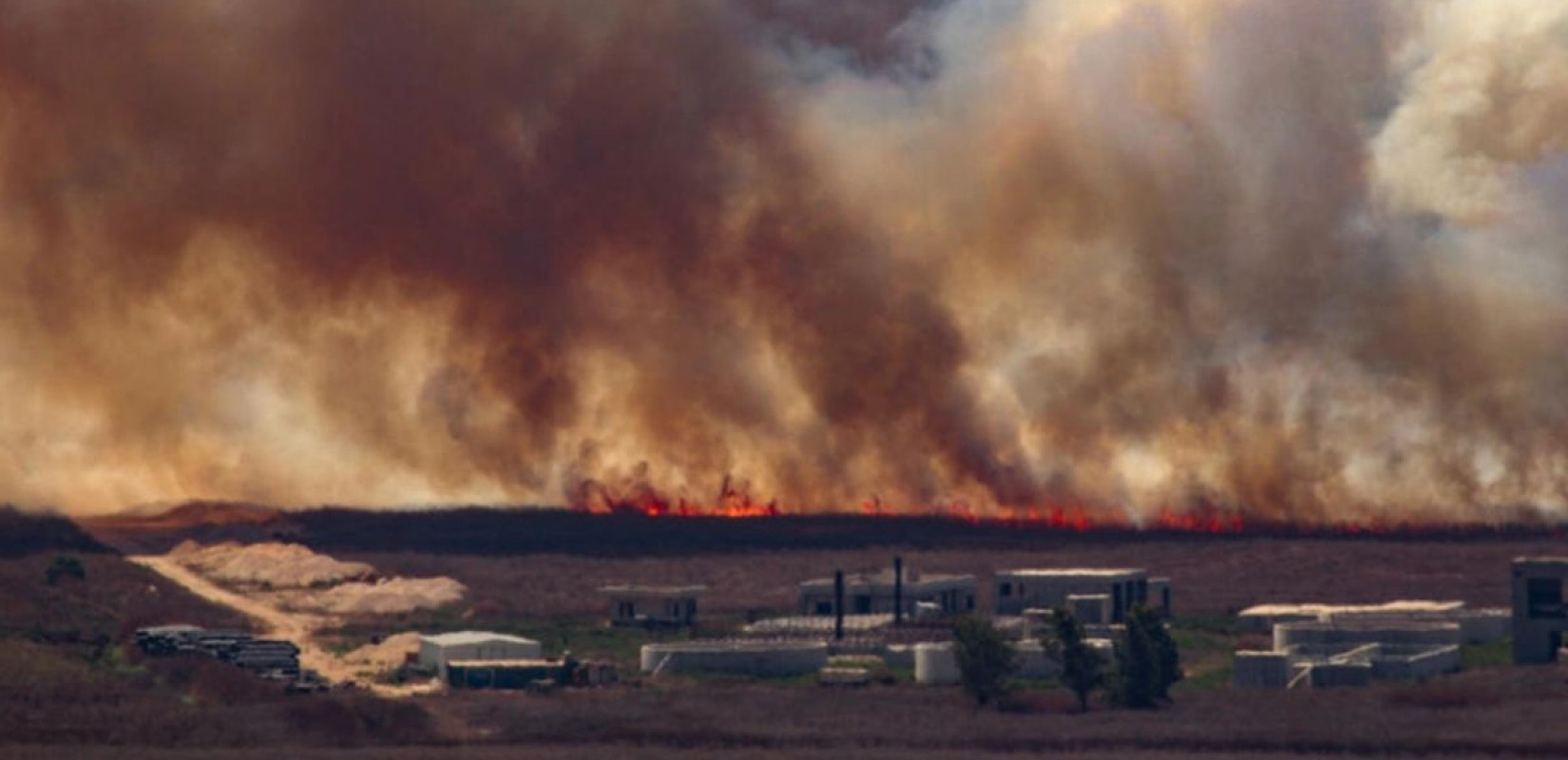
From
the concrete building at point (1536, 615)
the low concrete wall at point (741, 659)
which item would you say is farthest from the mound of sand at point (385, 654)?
the concrete building at point (1536, 615)

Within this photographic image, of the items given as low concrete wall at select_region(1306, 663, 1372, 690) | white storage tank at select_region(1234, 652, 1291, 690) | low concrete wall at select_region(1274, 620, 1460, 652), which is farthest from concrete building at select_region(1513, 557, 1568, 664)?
white storage tank at select_region(1234, 652, 1291, 690)

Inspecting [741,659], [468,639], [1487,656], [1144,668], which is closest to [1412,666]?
[1487,656]

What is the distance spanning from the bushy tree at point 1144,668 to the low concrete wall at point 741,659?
20.6 meters

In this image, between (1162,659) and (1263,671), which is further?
(1263,671)

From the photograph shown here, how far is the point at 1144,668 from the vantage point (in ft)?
551

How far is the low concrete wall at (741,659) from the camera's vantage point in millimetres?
183125

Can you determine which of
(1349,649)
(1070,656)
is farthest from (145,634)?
(1349,649)

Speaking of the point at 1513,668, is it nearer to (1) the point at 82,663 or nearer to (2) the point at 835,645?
(2) the point at 835,645

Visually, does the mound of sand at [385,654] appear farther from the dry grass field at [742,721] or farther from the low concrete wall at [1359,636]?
the low concrete wall at [1359,636]

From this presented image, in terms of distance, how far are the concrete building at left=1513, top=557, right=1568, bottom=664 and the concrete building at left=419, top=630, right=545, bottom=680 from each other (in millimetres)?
51341

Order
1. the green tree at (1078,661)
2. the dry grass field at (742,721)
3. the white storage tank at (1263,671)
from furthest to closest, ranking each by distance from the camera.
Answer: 1. the white storage tank at (1263,671)
2. the green tree at (1078,661)
3. the dry grass field at (742,721)

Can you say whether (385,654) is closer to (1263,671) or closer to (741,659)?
(741,659)

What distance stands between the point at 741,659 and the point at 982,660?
17.4 meters

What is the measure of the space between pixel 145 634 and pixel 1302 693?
63015 mm
